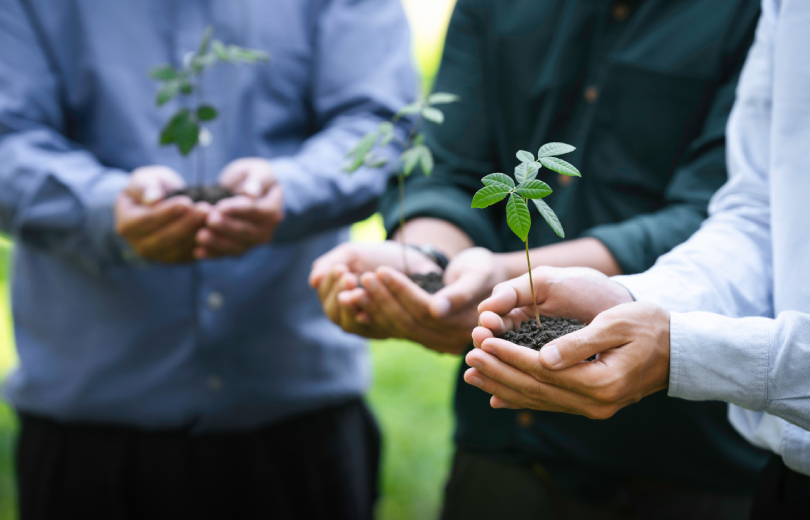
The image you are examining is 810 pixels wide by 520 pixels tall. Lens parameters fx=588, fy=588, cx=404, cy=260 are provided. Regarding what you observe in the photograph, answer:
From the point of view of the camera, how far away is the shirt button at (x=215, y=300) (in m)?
1.98

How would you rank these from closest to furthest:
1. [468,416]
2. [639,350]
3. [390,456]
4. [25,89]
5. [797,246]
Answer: [639,350], [797,246], [468,416], [25,89], [390,456]

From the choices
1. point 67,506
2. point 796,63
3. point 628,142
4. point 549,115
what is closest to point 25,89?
point 67,506

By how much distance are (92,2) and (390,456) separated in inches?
110

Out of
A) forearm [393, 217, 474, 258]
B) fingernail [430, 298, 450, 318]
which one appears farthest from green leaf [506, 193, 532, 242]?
forearm [393, 217, 474, 258]

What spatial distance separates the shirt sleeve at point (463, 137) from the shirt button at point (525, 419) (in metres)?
0.46

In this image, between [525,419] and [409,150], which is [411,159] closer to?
[409,150]

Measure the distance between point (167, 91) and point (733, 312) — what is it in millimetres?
1660

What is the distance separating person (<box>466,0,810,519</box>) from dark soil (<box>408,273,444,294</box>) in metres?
0.43

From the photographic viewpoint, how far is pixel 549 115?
5.18ft

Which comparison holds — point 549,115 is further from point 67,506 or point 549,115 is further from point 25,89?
point 67,506

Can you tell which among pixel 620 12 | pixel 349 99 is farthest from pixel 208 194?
pixel 620 12

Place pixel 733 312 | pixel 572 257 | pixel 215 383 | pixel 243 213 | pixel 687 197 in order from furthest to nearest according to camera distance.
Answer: pixel 215 383, pixel 243 213, pixel 687 197, pixel 572 257, pixel 733 312

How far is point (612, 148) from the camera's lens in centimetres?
153

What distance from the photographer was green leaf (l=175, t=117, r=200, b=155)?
1864 mm
